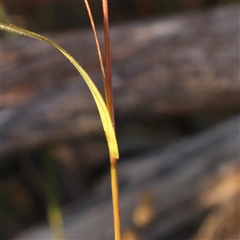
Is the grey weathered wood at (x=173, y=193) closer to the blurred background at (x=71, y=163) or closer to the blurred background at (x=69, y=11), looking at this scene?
the blurred background at (x=71, y=163)

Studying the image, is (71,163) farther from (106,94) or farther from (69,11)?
(106,94)

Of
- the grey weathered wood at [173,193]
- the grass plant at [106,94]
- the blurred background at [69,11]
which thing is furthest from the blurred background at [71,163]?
the grass plant at [106,94]

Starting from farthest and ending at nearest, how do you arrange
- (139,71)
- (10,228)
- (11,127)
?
(10,228), (139,71), (11,127)

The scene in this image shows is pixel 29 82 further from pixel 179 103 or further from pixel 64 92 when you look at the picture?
pixel 179 103

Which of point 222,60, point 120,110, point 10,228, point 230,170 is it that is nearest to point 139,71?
point 120,110

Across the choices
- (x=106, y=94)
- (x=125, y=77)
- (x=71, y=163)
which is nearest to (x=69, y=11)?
(x=71, y=163)
